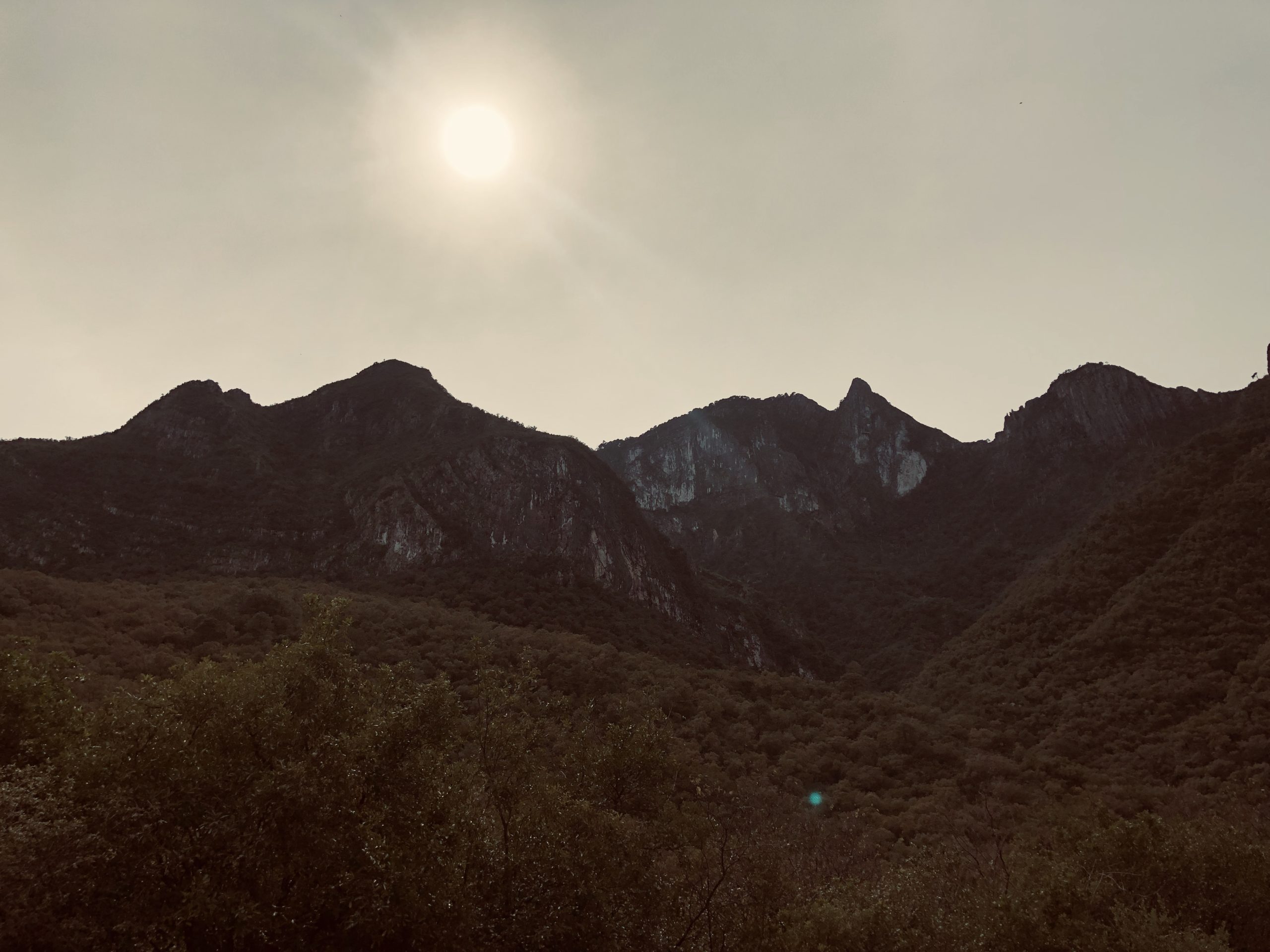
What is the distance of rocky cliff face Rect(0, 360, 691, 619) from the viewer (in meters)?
106

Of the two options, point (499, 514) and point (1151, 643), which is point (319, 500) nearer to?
point (499, 514)

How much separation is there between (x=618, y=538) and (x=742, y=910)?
113501 millimetres

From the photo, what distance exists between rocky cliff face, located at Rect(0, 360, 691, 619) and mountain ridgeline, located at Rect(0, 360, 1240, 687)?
42 centimetres

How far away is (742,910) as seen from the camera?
2212 cm

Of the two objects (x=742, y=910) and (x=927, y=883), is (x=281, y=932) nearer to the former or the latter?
(x=742, y=910)

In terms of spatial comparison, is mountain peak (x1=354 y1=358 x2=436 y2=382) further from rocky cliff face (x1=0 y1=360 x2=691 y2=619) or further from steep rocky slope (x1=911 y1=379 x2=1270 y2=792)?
steep rocky slope (x1=911 y1=379 x2=1270 y2=792)

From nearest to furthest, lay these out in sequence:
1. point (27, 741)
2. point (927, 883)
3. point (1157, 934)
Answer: point (27, 741), point (1157, 934), point (927, 883)

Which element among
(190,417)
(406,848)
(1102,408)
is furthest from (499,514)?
(1102,408)

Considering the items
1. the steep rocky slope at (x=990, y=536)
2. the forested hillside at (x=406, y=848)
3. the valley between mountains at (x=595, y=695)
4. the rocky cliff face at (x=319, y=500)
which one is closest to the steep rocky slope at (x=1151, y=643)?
the valley between mountains at (x=595, y=695)

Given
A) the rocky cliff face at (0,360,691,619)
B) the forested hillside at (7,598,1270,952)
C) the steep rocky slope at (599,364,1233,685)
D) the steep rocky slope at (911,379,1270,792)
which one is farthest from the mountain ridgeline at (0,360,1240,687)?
the forested hillside at (7,598,1270,952)

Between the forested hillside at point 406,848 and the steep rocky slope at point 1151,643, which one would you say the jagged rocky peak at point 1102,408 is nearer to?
the steep rocky slope at point 1151,643

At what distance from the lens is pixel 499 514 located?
129 metres

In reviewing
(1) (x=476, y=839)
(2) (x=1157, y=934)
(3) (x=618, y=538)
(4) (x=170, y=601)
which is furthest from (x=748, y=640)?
(1) (x=476, y=839)

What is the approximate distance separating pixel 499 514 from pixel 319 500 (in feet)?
125
